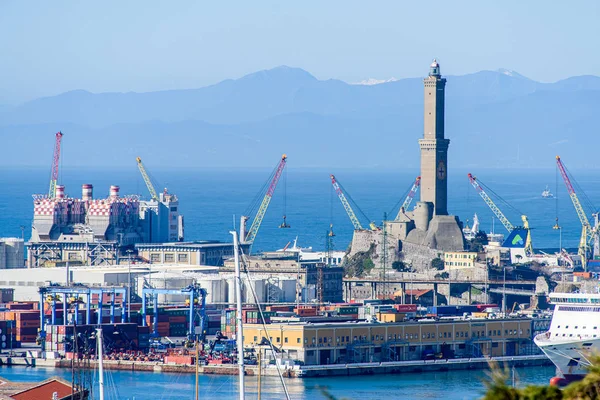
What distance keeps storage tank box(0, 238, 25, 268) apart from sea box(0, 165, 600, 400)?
8162 millimetres

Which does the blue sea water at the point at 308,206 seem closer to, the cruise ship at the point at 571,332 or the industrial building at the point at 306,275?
the industrial building at the point at 306,275

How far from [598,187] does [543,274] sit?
115 metres

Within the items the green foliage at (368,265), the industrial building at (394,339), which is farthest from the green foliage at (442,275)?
the industrial building at (394,339)

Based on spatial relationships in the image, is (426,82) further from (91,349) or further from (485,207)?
(485,207)

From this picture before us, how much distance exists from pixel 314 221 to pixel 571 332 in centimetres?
7999

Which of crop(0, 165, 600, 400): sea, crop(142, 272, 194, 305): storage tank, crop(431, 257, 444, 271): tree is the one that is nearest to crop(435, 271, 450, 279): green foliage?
crop(431, 257, 444, 271): tree

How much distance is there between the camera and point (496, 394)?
31.3ft

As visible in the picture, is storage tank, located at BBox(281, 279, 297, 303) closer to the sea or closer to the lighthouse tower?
the sea

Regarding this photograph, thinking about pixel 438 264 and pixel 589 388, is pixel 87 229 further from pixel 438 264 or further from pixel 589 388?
pixel 589 388

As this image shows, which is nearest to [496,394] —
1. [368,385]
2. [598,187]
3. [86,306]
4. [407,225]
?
[368,385]

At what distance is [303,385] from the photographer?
124ft

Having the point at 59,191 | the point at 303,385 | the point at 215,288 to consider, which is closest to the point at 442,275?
the point at 215,288

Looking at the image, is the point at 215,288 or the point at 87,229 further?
the point at 87,229

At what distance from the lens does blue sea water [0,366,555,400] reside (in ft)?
115
